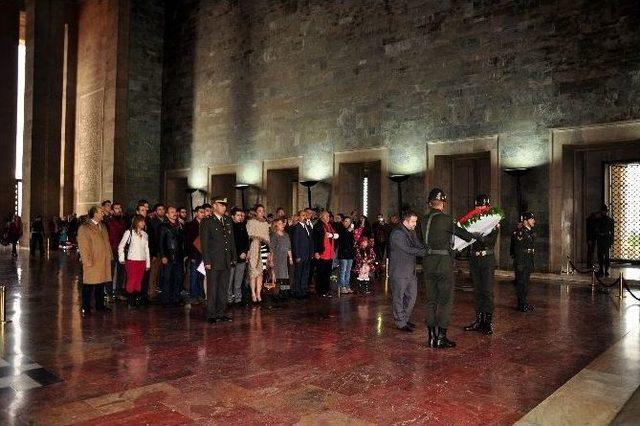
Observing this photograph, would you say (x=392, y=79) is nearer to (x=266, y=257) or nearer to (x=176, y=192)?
(x=266, y=257)

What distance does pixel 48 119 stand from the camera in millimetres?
24016

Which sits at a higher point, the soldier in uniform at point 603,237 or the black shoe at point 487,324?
the soldier in uniform at point 603,237

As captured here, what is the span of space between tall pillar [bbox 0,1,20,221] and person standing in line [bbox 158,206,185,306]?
21399mm

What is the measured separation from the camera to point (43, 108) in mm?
23891

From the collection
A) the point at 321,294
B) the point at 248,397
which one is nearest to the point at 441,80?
the point at 321,294

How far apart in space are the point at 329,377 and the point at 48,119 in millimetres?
23363

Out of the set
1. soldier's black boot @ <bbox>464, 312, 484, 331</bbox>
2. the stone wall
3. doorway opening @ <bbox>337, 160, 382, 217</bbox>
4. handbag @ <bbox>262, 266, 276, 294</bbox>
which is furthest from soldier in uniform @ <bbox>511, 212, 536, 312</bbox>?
doorway opening @ <bbox>337, 160, 382, 217</bbox>

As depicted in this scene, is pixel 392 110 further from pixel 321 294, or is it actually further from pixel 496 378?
pixel 496 378

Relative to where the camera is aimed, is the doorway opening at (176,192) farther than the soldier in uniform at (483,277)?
Yes

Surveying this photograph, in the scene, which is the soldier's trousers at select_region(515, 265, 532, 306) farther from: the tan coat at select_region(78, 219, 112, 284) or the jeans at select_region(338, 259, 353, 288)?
the tan coat at select_region(78, 219, 112, 284)

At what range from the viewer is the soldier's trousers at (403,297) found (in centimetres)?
694

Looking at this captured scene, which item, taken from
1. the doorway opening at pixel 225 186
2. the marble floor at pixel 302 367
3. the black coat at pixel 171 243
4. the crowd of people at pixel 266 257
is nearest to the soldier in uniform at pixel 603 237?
the crowd of people at pixel 266 257

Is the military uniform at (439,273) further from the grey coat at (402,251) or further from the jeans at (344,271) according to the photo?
the jeans at (344,271)

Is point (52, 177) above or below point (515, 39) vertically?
below
